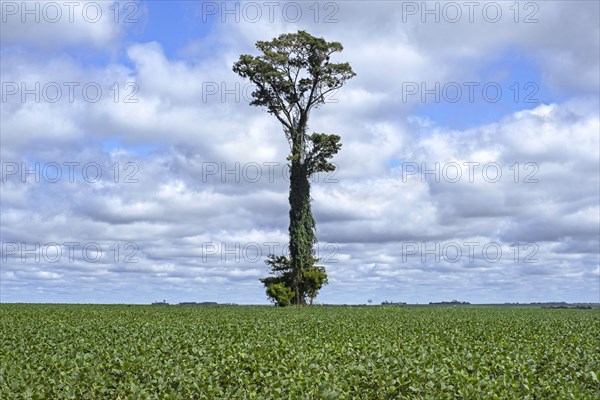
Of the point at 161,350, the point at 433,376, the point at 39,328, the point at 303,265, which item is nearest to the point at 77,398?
the point at 161,350

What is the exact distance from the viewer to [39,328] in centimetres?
3191

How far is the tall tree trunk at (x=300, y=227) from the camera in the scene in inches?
2502

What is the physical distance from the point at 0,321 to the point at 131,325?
813 cm

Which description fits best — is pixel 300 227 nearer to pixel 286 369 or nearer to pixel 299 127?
pixel 299 127

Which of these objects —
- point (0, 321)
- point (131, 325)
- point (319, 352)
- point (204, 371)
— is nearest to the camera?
point (204, 371)

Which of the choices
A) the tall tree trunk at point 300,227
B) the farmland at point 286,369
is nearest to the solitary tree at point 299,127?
the tall tree trunk at point 300,227

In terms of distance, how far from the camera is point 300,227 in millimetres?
63781

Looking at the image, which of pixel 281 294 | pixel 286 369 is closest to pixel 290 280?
pixel 281 294

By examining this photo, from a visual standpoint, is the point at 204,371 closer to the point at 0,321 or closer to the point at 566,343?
the point at 566,343

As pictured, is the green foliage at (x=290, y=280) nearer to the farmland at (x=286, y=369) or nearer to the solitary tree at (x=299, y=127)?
the solitary tree at (x=299, y=127)

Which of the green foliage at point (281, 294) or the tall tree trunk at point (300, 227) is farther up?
the tall tree trunk at point (300, 227)

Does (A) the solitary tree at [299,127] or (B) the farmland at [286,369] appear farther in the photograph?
(A) the solitary tree at [299,127]

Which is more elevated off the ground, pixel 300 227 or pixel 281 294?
pixel 300 227

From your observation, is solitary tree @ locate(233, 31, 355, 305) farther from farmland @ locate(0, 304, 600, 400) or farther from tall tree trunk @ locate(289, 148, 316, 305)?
farmland @ locate(0, 304, 600, 400)
